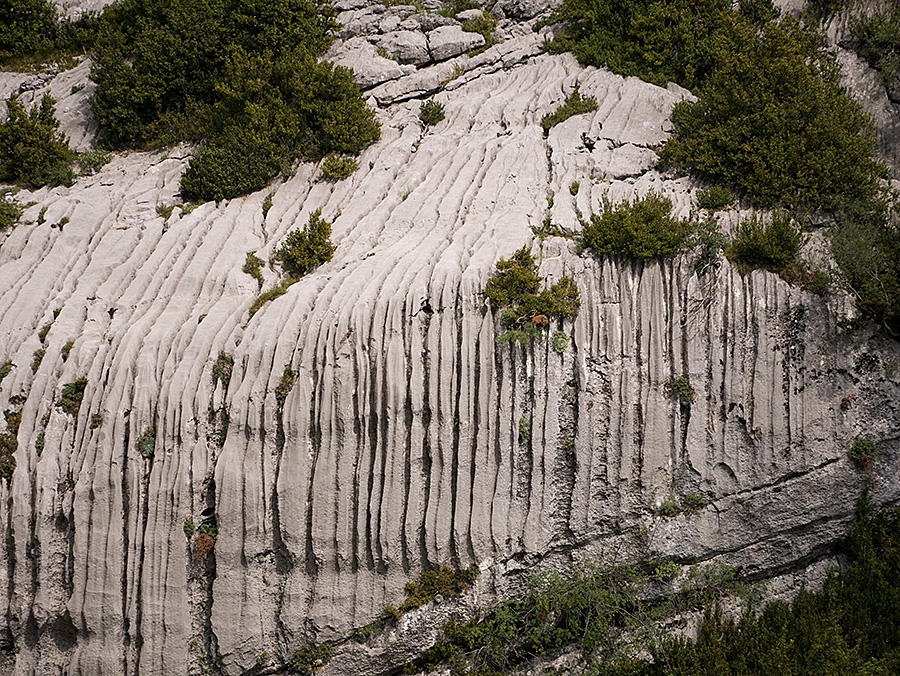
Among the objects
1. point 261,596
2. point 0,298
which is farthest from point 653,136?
point 0,298

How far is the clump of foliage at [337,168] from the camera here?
49.7 feet

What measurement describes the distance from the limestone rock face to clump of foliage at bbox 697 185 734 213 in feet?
5.48

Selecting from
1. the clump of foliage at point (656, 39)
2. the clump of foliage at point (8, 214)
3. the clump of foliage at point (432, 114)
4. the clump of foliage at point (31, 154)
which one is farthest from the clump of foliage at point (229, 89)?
the clump of foliage at point (656, 39)

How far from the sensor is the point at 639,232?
12055mm

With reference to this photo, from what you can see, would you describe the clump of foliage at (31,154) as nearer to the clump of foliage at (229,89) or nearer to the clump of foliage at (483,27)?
the clump of foliage at (229,89)

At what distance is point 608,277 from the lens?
12.3 m

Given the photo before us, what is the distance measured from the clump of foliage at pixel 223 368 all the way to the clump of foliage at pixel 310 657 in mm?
4913

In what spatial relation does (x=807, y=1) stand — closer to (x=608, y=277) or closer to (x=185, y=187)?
(x=608, y=277)

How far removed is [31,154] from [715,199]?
15555mm

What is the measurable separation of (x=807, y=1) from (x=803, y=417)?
38.0ft

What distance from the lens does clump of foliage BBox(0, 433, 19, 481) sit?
1152cm

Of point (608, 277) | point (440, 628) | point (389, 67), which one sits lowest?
point (440, 628)

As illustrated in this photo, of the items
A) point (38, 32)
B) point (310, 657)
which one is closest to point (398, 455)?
point (310, 657)

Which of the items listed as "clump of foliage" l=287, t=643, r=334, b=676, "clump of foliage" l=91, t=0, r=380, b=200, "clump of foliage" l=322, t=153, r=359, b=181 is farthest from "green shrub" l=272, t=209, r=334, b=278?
"clump of foliage" l=287, t=643, r=334, b=676
